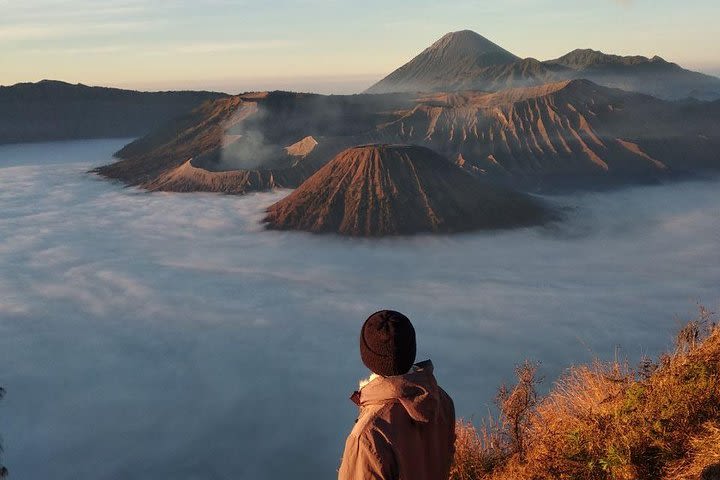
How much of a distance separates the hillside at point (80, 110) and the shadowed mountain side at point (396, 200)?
298ft

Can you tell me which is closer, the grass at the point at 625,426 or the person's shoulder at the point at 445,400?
the person's shoulder at the point at 445,400

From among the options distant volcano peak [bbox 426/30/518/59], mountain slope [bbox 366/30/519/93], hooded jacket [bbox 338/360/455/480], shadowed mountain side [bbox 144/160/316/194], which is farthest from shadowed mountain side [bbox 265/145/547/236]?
distant volcano peak [bbox 426/30/518/59]

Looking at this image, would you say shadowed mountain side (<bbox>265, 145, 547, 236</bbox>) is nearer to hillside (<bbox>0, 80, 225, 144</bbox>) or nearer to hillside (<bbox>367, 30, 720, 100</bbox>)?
hillside (<bbox>0, 80, 225, 144</bbox>)

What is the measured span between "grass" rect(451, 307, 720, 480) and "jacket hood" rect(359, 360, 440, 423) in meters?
3.15

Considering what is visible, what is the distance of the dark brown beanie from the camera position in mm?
2865

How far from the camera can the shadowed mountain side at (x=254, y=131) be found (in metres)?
71.1

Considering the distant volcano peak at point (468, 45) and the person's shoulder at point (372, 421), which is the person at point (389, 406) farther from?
the distant volcano peak at point (468, 45)

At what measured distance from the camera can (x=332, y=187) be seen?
47156 mm

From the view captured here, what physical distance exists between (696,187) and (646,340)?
4366 cm

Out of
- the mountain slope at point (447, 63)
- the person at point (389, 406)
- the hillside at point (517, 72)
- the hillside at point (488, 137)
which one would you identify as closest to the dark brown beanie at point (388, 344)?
the person at point (389, 406)

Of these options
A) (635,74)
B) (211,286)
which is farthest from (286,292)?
(635,74)

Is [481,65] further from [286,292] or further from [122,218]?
[286,292]

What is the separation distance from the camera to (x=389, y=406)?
289cm

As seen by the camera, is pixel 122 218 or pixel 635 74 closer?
pixel 122 218
